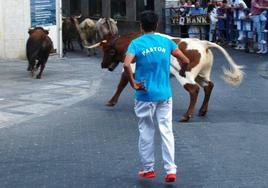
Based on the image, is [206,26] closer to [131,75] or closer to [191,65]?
[191,65]

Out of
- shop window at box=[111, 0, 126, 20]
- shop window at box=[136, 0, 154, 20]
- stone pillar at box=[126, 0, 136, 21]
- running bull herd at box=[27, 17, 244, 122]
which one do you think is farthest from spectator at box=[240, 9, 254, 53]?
shop window at box=[111, 0, 126, 20]

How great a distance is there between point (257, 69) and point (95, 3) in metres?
18.0

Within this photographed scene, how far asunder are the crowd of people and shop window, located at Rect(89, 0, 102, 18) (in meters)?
7.04

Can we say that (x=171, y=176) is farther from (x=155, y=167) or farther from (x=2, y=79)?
(x=2, y=79)

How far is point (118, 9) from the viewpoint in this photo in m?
30.9

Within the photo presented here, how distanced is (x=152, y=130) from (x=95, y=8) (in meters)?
26.7

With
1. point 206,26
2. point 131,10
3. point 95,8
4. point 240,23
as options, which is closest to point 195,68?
point 240,23

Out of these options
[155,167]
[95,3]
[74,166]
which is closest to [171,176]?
[155,167]

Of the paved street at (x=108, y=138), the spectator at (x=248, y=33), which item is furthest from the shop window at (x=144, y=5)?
the paved street at (x=108, y=138)

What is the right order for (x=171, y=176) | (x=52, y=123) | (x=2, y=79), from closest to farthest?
(x=171, y=176) < (x=52, y=123) < (x=2, y=79)

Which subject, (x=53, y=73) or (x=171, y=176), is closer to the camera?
(x=171, y=176)

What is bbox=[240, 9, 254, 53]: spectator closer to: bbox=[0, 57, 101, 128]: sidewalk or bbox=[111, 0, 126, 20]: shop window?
bbox=[0, 57, 101, 128]: sidewalk

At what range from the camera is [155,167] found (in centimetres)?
679

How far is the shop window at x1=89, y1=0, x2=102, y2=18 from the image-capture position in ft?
105
